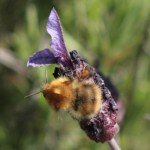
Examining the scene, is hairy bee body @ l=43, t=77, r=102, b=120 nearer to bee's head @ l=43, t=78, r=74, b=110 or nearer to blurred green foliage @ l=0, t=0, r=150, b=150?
bee's head @ l=43, t=78, r=74, b=110

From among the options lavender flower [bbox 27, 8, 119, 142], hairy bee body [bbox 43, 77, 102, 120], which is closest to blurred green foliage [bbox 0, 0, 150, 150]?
lavender flower [bbox 27, 8, 119, 142]

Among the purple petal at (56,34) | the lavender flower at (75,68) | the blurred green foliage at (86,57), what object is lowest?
the blurred green foliage at (86,57)

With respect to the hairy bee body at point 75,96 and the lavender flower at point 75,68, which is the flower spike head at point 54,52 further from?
the hairy bee body at point 75,96

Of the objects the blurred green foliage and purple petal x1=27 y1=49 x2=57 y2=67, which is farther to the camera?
the blurred green foliage

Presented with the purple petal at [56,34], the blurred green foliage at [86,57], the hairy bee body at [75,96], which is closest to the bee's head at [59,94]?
the hairy bee body at [75,96]

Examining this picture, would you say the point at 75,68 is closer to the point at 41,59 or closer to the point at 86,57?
the point at 41,59

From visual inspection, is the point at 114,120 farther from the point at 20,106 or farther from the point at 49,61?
the point at 20,106

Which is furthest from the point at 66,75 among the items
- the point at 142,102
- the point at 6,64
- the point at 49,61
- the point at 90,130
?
the point at 6,64
